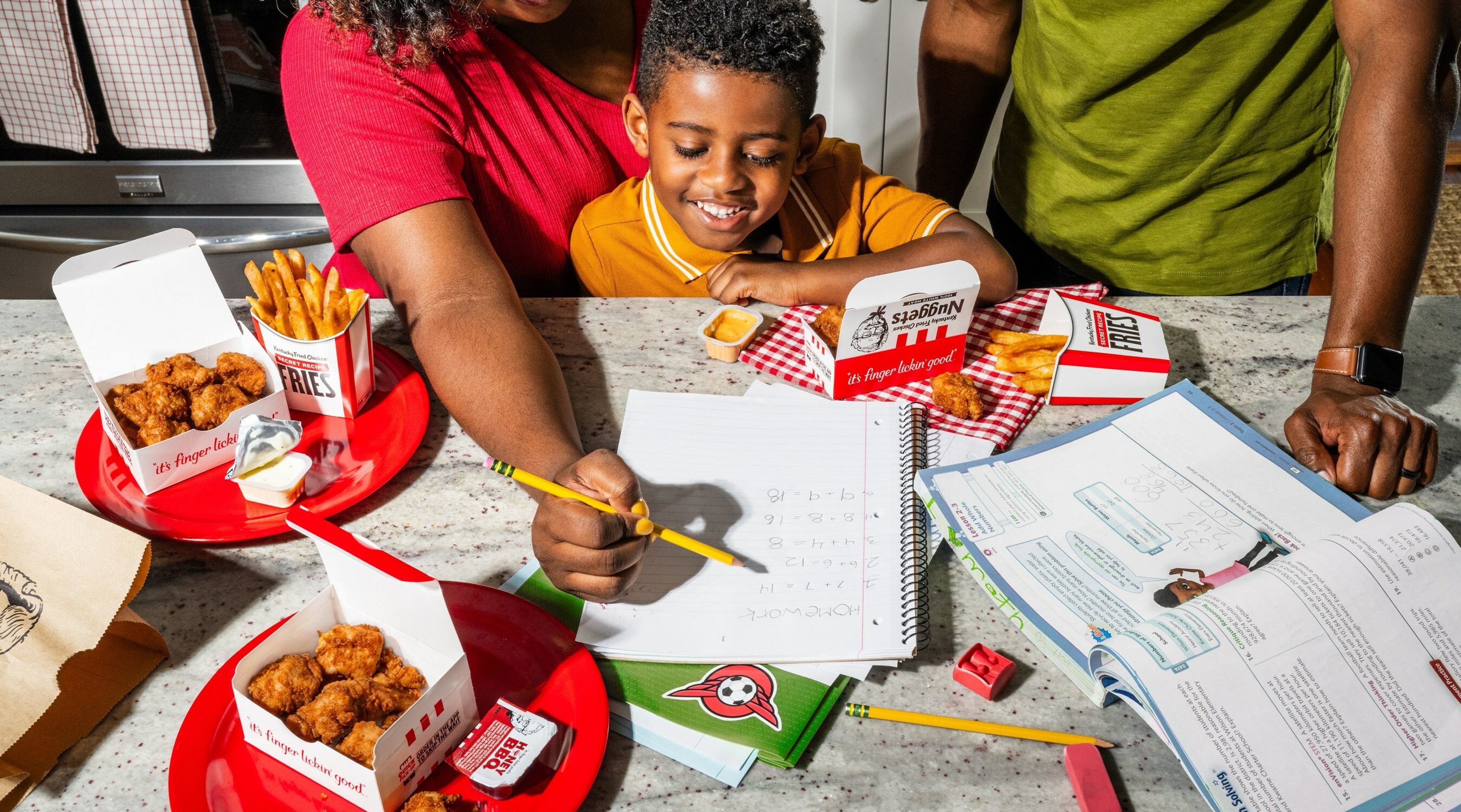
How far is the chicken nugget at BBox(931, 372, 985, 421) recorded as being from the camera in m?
1.20

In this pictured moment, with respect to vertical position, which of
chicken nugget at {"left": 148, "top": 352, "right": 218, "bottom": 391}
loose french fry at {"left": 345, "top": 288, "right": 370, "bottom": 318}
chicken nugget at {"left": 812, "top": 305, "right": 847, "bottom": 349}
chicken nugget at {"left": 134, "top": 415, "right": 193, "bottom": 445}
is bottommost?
chicken nugget at {"left": 134, "top": 415, "right": 193, "bottom": 445}

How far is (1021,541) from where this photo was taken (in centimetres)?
100

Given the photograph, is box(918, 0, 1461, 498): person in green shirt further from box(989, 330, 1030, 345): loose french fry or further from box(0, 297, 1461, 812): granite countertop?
box(989, 330, 1030, 345): loose french fry

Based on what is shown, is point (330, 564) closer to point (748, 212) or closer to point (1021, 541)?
point (1021, 541)

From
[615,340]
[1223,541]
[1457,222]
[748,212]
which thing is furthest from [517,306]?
[1457,222]

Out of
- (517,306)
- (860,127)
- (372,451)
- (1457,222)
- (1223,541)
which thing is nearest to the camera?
(1223,541)

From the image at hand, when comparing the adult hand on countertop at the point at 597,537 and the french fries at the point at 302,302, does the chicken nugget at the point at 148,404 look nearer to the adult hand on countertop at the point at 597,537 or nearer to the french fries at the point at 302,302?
the french fries at the point at 302,302

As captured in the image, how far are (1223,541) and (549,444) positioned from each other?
2.49ft

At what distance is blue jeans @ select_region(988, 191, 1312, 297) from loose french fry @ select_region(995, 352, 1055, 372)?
0.47 meters

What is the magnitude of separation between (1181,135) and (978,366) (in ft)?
1.98

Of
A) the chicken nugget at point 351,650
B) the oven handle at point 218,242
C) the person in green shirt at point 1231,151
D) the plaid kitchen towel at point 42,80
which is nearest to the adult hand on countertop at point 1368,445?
the person in green shirt at point 1231,151

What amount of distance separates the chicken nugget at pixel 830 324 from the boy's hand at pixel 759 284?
0.09m

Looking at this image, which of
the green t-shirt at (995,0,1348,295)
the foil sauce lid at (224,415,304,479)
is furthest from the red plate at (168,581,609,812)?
the green t-shirt at (995,0,1348,295)

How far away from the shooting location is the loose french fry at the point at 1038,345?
50.6 inches
